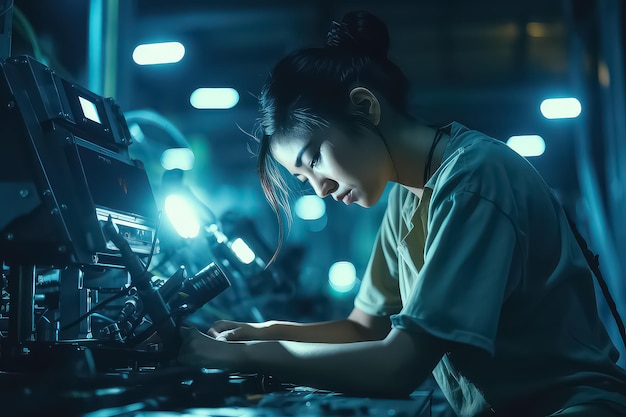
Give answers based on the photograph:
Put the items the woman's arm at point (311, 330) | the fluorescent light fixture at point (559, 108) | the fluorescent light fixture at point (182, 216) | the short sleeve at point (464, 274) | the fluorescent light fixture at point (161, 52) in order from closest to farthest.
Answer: the short sleeve at point (464, 274) < the woman's arm at point (311, 330) < the fluorescent light fixture at point (182, 216) < the fluorescent light fixture at point (161, 52) < the fluorescent light fixture at point (559, 108)

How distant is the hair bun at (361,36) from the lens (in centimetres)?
129

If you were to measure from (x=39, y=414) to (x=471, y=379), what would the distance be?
74cm

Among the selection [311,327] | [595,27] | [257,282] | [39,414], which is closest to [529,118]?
[595,27]

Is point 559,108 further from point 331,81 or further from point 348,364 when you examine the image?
point 348,364

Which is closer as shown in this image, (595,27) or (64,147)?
(64,147)

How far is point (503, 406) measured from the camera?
41.5 inches

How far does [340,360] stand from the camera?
923mm

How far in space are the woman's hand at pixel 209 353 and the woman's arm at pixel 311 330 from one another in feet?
0.94

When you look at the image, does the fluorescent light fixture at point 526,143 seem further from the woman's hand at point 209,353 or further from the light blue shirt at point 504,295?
the woman's hand at point 209,353

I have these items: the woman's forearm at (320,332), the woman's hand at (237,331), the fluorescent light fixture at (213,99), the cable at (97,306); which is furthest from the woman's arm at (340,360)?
the fluorescent light fixture at (213,99)

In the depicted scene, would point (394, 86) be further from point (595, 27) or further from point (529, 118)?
point (529, 118)

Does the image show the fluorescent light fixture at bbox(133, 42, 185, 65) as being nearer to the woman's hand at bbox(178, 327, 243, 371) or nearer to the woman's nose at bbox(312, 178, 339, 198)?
the woman's nose at bbox(312, 178, 339, 198)

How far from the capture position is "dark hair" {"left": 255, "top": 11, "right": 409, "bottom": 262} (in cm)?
120

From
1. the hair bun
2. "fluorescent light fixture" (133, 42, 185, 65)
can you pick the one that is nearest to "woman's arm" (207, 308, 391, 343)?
the hair bun
